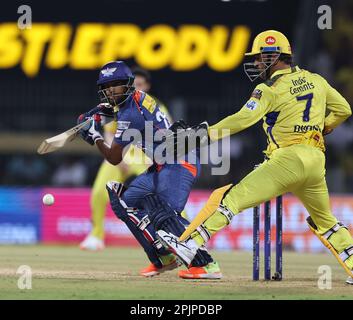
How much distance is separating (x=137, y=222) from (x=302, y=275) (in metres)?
1.73

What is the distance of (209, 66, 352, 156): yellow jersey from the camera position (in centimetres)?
833

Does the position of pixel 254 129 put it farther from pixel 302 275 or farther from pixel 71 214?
pixel 302 275

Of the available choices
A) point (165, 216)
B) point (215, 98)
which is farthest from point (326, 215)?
point (215, 98)

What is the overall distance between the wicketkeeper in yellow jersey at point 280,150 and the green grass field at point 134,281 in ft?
1.42

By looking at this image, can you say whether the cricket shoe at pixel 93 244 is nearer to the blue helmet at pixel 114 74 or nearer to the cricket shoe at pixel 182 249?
the blue helmet at pixel 114 74

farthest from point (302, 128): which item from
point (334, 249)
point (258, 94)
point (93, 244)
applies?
point (93, 244)

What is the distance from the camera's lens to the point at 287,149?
8.42 m

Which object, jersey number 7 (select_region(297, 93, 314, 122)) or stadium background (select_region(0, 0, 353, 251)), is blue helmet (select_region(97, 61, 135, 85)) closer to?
jersey number 7 (select_region(297, 93, 314, 122))

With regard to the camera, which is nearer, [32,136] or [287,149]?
[287,149]

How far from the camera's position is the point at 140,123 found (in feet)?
29.0

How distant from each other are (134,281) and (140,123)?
4.46 feet

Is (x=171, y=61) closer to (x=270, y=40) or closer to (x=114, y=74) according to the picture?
(x=114, y=74)

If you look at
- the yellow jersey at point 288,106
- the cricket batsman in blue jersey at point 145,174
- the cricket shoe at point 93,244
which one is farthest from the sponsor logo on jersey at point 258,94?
the cricket shoe at point 93,244

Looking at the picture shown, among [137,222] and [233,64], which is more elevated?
[233,64]
